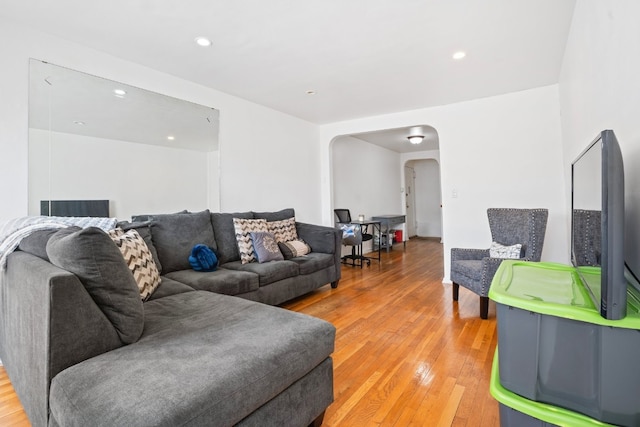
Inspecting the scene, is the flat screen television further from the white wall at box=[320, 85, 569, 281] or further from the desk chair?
the desk chair

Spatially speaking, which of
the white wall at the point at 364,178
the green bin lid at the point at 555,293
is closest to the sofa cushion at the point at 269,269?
the green bin lid at the point at 555,293

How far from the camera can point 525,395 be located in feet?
3.04

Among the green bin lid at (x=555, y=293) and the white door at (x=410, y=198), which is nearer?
the green bin lid at (x=555, y=293)

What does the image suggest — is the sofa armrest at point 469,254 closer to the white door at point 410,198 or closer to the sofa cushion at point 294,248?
the sofa cushion at point 294,248

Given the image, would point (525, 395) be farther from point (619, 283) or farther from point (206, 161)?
point (206, 161)

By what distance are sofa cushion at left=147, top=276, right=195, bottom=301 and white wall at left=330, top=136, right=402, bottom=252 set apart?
3.60 m

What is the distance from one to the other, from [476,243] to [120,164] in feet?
13.0

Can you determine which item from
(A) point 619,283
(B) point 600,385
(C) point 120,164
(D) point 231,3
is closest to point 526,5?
(D) point 231,3

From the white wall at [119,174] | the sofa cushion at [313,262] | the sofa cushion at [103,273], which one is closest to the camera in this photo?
the sofa cushion at [103,273]

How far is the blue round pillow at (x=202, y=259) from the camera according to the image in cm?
272

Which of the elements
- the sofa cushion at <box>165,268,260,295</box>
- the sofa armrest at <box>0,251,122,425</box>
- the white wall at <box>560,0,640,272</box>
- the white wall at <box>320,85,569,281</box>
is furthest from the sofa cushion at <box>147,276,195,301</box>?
the white wall at <box>320,85,569,281</box>

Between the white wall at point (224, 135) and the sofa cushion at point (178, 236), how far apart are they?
23.1 inches

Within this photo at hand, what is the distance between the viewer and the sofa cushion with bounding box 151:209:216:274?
268cm

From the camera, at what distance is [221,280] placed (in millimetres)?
2479
